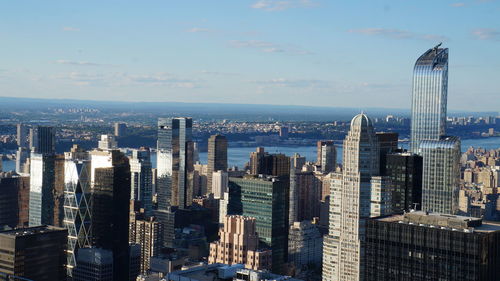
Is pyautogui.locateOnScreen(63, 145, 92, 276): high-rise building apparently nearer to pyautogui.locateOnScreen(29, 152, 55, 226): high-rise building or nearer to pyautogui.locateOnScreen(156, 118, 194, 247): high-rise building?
pyautogui.locateOnScreen(29, 152, 55, 226): high-rise building

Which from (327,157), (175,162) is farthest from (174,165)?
(327,157)

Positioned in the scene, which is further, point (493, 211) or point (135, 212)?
point (493, 211)

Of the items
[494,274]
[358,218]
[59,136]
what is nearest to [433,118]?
[358,218]

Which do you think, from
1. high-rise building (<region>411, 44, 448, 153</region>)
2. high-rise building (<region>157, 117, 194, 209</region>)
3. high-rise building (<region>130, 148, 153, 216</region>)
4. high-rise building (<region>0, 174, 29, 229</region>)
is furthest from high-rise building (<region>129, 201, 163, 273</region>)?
high-rise building (<region>411, 44, 448, 153</region>)

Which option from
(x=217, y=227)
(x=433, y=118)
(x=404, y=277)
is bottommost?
(x=217, y=227)

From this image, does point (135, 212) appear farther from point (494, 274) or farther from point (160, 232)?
point (494, 274)

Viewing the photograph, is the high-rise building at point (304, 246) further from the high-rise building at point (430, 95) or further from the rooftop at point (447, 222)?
the rooftop at point (447, 222)
